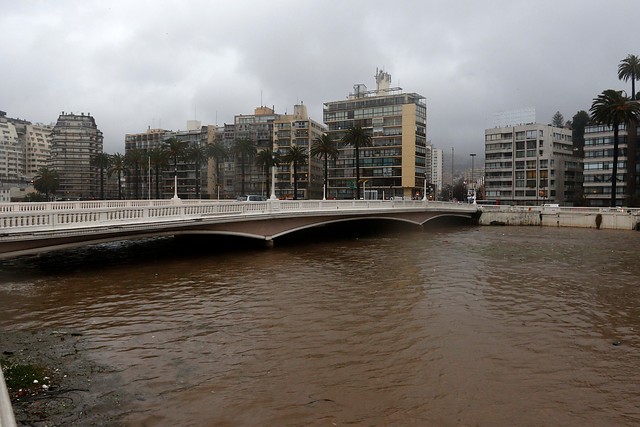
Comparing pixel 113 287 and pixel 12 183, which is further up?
pixel 12 183

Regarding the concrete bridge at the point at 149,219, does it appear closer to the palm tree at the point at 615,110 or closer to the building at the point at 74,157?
the palm tree at the point at 615,110

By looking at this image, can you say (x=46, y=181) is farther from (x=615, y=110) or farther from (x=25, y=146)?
(x=615, y=110)

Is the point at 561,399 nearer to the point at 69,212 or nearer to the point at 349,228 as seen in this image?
the point at 69,212

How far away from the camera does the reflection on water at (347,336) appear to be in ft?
26.7

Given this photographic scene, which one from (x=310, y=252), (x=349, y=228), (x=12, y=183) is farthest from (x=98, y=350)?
(x=12, y=183)

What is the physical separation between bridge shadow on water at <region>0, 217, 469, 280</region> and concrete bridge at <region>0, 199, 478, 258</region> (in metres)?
2.72

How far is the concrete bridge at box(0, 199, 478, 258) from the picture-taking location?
16500 mm

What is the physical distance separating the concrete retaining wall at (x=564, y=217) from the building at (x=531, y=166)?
3657 cm

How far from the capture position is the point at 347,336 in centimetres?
1230

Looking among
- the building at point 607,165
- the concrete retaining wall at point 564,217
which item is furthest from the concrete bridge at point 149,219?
the building at point 607,165

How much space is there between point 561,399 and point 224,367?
6.73 m

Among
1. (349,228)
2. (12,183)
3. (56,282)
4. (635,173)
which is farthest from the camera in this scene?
(12,183)

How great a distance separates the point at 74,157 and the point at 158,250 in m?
139

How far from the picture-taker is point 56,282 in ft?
62.2
